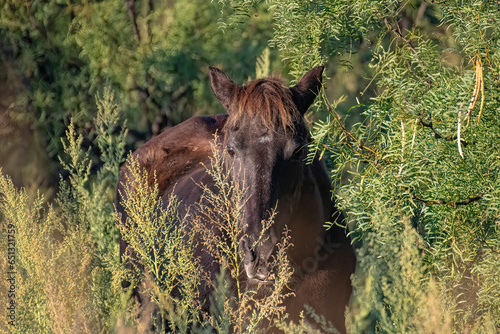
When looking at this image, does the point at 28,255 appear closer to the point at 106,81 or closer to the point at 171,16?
the point at 106,81

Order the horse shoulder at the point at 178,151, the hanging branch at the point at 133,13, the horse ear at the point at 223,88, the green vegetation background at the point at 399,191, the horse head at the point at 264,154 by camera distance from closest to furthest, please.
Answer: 1. the green vegetation background at the point at 399,191
2. the horse head at the point at 264,154
3. the horse ear at the point at 223,88
4. the horse shoulder at the point at 178,151
5. the hanging branch at the point at 133,13

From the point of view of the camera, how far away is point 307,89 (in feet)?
15.5

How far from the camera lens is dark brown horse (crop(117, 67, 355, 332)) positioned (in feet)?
13.6

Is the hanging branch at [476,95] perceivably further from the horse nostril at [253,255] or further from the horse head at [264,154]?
the horse nostril at [253,255]

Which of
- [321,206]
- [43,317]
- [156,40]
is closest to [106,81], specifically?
[156,40]

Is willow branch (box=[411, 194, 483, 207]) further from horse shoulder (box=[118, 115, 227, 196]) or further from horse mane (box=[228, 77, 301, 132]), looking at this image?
horse shoulder (box=[118, 115, 227, 196])

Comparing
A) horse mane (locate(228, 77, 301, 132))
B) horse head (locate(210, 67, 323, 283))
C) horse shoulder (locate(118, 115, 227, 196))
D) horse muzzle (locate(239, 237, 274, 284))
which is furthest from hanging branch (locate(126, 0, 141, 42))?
horse muzzle (locate(239, 237, 274, 284))

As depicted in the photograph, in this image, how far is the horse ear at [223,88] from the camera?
4793 mm

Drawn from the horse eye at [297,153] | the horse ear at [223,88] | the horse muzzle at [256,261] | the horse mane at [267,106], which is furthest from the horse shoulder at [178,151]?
the horse muzzle at [256,261]

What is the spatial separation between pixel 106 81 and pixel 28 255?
5.36m

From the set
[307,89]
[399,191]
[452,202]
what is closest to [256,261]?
[399,191]

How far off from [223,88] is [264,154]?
0.79 m

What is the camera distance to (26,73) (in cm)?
983

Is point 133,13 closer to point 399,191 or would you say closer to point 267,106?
point 267,106
